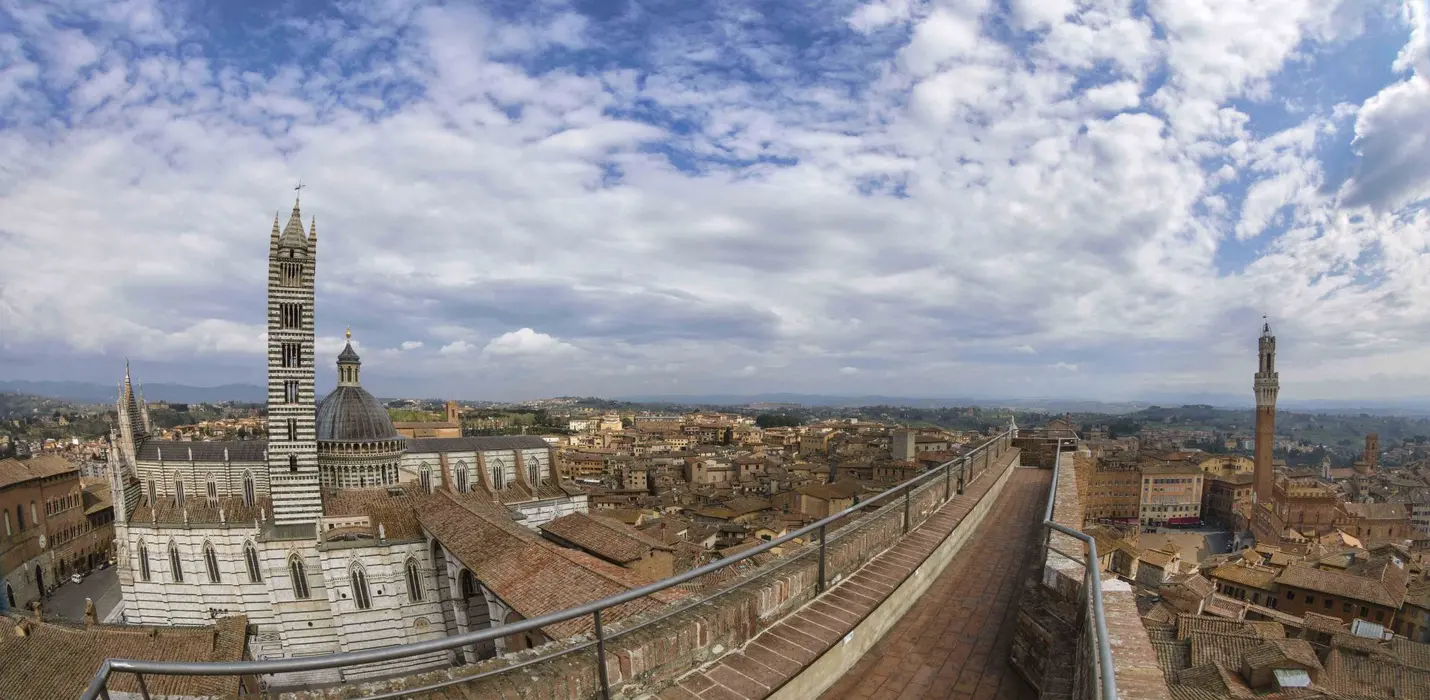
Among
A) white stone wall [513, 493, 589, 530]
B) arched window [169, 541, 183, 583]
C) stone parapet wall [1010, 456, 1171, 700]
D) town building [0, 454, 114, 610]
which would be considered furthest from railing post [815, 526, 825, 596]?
town building [0, 454, 114, 610]

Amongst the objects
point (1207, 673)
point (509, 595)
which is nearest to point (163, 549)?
point (509, 595)

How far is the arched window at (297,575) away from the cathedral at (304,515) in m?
0.05

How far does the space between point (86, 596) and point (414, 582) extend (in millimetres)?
29040

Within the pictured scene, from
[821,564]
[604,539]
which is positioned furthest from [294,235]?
[821,564]

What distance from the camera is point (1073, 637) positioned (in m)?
4.80

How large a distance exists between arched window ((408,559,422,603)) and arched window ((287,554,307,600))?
5.69 metres

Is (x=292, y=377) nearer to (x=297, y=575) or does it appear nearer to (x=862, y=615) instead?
(x=297, y=575)

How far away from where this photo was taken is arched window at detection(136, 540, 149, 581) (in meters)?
29.4

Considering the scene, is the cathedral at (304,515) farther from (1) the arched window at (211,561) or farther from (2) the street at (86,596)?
(2) the street at (86,596)

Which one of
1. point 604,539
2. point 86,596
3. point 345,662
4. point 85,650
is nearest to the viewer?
point 345,662

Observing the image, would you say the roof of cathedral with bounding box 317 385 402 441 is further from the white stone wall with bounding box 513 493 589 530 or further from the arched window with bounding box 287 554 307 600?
the white stone wall with bounding box 513 493 589 530

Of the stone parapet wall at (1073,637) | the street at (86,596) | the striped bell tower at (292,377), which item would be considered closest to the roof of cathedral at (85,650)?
the striped bell tower at (292,377)

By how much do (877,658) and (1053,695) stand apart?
150 centimetres

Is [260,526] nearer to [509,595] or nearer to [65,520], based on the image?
[509,595]
